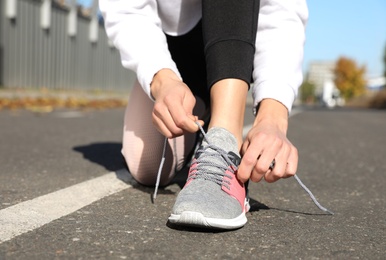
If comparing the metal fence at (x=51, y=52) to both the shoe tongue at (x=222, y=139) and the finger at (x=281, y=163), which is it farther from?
the finger at (x=281, y=163)

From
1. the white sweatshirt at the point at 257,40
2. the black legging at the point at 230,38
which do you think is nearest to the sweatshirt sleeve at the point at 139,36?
the white sweatshirt at the point at 257,40

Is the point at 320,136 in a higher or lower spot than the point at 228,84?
lower

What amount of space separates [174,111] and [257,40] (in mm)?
600

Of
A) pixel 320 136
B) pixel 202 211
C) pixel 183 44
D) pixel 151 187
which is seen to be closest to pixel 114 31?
pixel 183 44

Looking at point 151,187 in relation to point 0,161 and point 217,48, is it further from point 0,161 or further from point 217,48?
point 0,161

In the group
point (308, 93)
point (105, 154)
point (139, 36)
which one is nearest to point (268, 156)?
point (139, 36)

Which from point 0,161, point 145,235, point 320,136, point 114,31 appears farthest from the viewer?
point 320,136

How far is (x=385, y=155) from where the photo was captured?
394 centimetres

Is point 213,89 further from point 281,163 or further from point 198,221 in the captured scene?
point 198,221

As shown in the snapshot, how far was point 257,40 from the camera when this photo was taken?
2.12m

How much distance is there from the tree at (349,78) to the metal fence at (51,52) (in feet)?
188

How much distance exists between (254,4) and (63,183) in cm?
100

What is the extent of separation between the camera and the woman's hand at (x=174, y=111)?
1.65 metres

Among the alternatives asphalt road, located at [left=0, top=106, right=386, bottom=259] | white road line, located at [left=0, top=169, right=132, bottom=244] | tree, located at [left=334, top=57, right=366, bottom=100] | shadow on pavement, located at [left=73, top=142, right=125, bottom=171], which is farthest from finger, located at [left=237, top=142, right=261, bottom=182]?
tree, located at [left=334, top=57, right=366, bottom=100]
